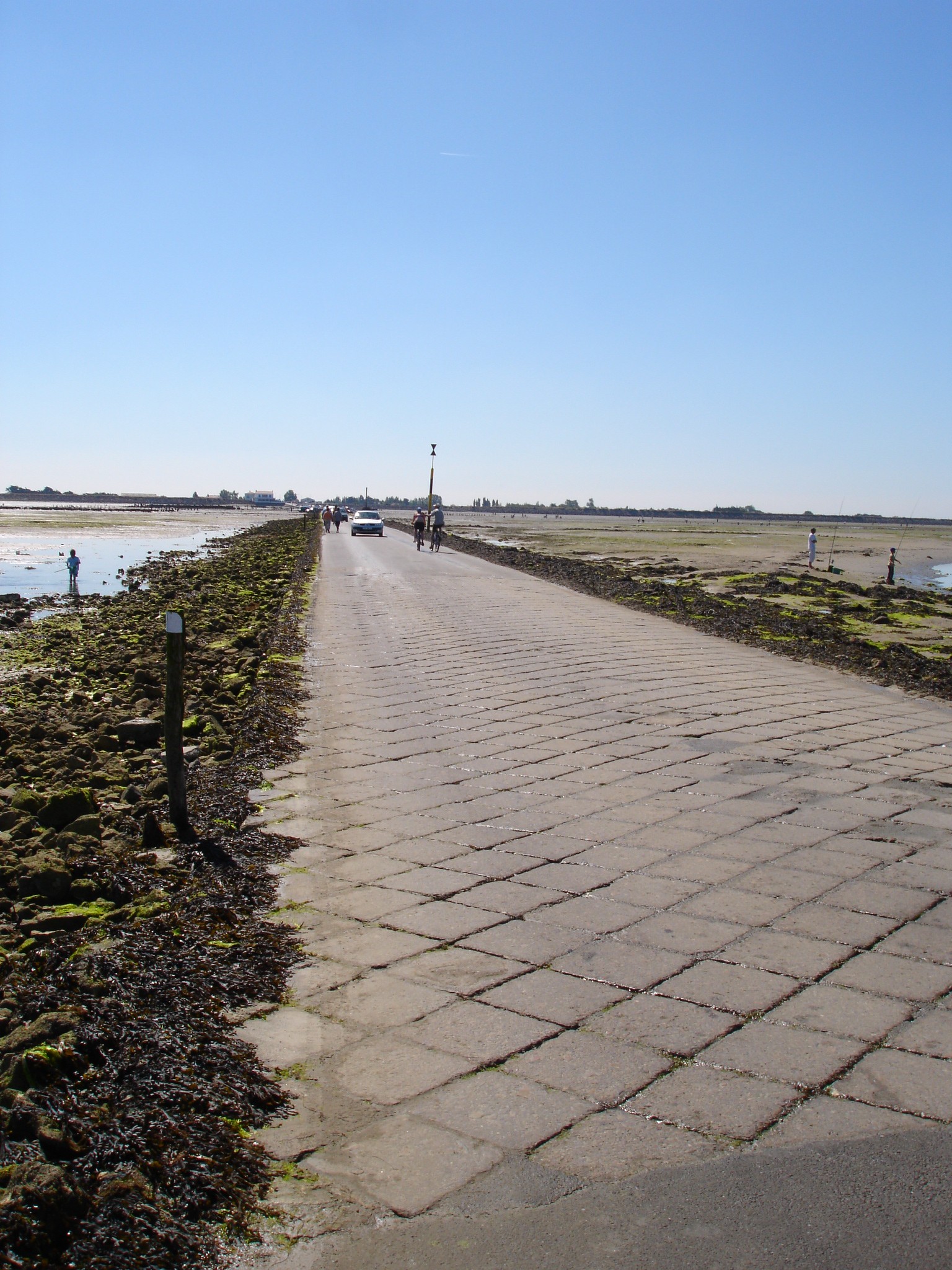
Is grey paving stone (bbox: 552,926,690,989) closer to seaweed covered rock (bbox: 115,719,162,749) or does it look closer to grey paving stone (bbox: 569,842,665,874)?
grey paving stone (bbox: 569,842,665,874)

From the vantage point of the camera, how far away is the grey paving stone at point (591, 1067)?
8.24 feet

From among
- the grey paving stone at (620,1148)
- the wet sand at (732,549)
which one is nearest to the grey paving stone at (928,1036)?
the grey paving stone at (620,1148)

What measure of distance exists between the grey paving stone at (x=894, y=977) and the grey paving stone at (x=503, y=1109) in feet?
3.69

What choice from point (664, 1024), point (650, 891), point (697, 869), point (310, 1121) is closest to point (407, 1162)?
point (310, 1121)

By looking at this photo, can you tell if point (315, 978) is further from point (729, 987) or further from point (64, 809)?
point (64, 809)

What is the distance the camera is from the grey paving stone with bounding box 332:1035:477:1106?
2516 mm

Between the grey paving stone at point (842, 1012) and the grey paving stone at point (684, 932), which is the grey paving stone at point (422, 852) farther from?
the grey paving stone at point (842, 1012)

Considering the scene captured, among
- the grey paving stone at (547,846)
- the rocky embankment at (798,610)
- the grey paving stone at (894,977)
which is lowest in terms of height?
the grey paving stone at (547,846)

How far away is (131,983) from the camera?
294 centimetres

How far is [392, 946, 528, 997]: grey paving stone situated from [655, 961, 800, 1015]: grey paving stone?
1.65 ft

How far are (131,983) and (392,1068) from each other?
2.89 ft

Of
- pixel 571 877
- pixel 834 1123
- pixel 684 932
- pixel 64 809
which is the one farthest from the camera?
pixel 64 809

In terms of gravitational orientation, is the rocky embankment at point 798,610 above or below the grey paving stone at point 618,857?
above

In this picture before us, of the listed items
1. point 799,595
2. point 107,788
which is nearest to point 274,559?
point 799,595
